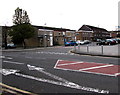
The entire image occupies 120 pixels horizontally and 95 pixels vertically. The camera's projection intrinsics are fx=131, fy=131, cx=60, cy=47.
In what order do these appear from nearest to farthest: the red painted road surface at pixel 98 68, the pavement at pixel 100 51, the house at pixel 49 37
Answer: the red painted road surface at pixel 98 68
the pavement at pixel 100 51
the house at pixel 49 37

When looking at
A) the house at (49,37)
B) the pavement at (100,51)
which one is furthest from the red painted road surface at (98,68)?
the house at (49,37)

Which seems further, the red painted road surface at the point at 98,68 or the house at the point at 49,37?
the house at the point at 49,37

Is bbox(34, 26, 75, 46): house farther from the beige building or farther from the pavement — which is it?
the pavement

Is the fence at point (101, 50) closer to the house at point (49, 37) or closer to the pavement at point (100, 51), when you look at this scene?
the pavement at point (100, 51)

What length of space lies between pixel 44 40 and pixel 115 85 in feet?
129

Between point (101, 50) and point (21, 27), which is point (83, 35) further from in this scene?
point (101, 50)

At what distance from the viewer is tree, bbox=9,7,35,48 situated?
3344 centimetres

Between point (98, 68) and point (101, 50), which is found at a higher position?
point (101, 50)

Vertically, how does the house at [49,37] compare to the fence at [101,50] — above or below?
above

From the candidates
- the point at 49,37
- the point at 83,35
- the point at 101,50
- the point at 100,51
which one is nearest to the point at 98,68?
the point at 100,51

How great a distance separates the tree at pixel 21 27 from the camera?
33438 millimetres

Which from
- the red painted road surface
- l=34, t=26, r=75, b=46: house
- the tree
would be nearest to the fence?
the red painted road surface

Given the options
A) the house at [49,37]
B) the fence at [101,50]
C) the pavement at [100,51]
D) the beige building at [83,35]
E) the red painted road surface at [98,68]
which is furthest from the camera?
the beige building at [83,35]

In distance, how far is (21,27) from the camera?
109 ft
